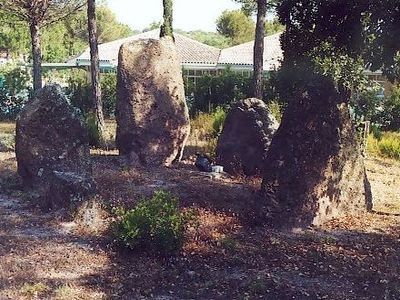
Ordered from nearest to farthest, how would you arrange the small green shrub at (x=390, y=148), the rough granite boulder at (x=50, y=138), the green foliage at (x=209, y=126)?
the rough granite boulder at (x=50, y=138)
the small green shrub at (x=390, y=148)
the green foliage at (x=209, y=126)


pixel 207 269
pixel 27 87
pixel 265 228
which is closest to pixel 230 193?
pixel 265 228

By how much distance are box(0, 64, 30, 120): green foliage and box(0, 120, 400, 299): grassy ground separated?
11.2 meters

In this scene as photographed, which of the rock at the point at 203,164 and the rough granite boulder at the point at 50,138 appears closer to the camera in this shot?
the rough granite boulder at the point at 50,138

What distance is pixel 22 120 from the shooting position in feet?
27.7

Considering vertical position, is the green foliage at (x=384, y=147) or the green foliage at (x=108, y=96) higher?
the green foliage at (x=108, y=96)

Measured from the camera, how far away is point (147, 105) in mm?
10219

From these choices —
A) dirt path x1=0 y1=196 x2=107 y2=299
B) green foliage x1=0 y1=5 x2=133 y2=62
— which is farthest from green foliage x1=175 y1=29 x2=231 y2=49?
dirt path x1=0 y1=196 x2=107 y2=299

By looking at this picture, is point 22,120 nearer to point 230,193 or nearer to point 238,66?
point 230,193

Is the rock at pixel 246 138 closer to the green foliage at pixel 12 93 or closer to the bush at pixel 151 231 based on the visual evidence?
the bush at pixel 151 231

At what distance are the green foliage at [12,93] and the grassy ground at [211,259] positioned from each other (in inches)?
440

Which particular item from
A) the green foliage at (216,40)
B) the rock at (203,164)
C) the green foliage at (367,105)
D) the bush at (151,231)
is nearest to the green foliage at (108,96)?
the green foliage at (367,105)

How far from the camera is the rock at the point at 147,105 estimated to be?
10.2m

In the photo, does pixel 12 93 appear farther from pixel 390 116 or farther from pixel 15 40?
pixel 15 40

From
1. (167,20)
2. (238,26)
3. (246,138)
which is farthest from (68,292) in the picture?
(238,26)
